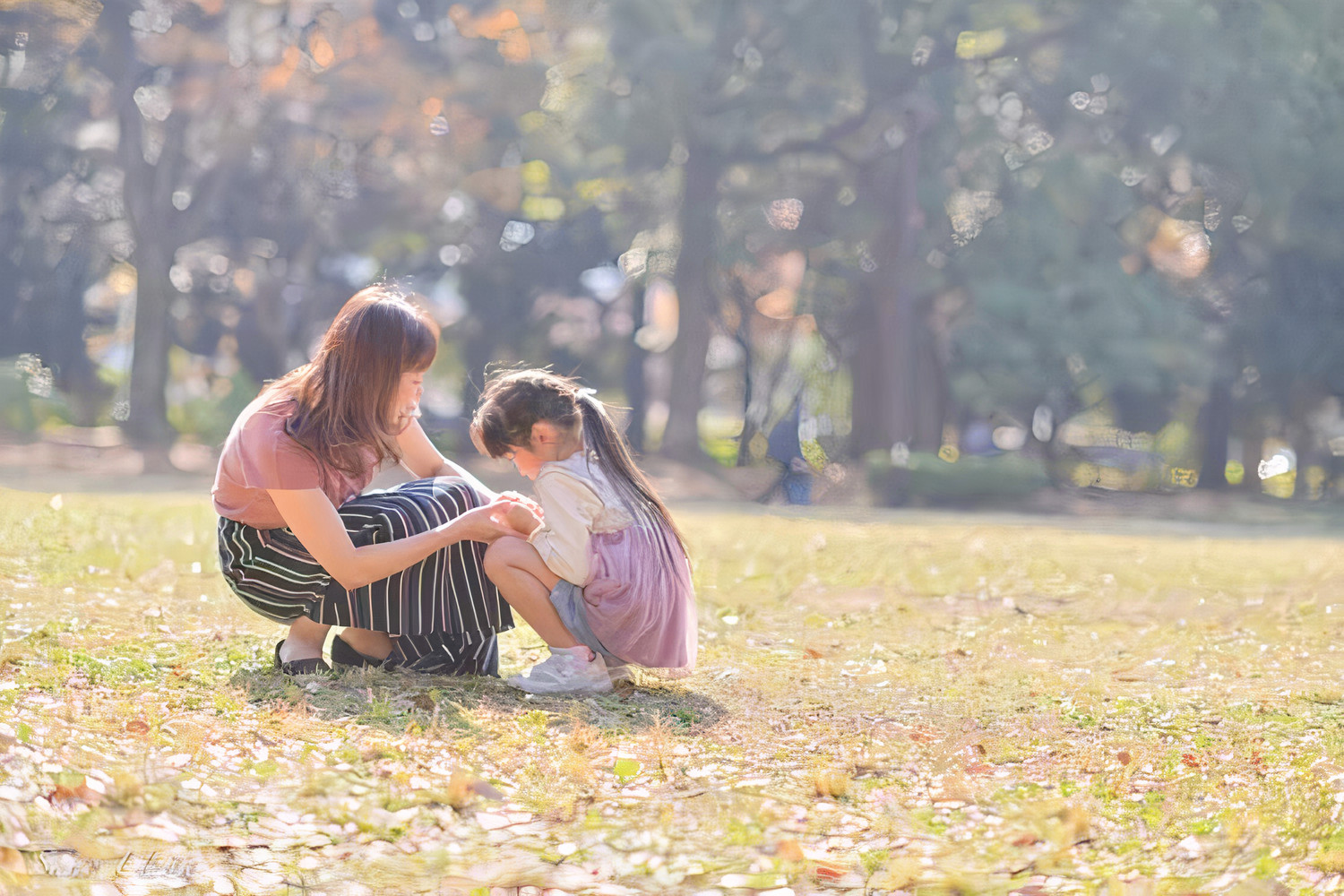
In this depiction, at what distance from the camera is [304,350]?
90.4 feet

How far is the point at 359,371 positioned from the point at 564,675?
1218 mm

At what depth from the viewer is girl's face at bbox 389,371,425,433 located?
4133 millimetres

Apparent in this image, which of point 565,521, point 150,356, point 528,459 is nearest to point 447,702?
point 565,521

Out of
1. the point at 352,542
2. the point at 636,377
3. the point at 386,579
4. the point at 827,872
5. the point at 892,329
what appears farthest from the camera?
the point at 636,377

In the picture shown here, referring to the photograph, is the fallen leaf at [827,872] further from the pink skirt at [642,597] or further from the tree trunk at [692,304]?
the tree trunk at [692,304]

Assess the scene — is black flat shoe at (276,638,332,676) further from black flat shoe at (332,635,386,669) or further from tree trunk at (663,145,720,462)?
tree trunk at (663,145,720,462)

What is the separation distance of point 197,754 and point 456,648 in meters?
1.31

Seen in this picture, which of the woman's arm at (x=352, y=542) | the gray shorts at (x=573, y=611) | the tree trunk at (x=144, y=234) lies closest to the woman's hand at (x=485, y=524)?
the woman's arm at (x=352, y=542)

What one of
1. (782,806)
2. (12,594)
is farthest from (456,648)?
(12,594)

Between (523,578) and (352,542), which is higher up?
(352,542)

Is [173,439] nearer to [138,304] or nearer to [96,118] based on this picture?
[138,304]

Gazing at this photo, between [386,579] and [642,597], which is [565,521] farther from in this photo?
[386,579]

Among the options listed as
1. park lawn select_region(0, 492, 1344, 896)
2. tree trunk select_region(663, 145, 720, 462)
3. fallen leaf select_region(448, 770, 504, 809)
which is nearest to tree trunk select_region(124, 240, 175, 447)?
tree trunk select_region(663, 145, 720, 462)

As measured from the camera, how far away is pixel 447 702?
13.7ft
